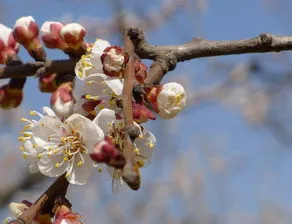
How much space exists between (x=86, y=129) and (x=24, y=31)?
40 cm

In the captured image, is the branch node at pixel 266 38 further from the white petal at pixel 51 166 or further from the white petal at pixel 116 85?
the white petal at pixel 51 166

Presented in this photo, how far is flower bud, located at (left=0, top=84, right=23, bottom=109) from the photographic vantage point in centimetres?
150

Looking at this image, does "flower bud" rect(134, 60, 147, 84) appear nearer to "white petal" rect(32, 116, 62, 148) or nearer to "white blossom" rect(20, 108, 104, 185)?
"white blossom" rect(20, 108, 104, 185)

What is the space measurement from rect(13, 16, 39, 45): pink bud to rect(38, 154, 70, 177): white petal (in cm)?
35

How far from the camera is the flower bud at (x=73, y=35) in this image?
146 centimetres

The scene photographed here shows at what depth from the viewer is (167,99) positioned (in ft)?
4.19

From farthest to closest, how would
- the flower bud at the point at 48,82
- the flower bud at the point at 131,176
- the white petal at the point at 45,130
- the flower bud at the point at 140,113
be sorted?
the flower bud at the point at 48,82 → the white petal at the point at 45,130 → the flower bud at the point at 140,113 → the flower bud at the point at 131,176

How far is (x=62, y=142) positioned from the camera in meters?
1.40

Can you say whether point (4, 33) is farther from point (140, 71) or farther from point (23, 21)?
point (140, 71)

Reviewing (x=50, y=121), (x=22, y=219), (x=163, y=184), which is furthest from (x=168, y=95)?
(x=163, y=184)

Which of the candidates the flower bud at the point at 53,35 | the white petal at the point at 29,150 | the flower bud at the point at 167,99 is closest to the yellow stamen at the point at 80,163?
the white petal at the point at 29,150

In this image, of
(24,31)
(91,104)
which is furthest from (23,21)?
(91,104)

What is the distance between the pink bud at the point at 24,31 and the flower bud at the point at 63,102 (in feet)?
0.83

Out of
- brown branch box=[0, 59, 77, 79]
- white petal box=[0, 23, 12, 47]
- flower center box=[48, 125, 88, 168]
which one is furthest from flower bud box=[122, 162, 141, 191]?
white petal box=[0, 23, 12, 47]
